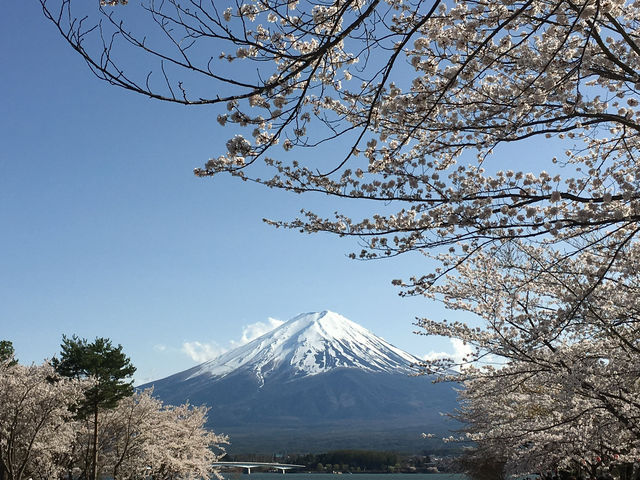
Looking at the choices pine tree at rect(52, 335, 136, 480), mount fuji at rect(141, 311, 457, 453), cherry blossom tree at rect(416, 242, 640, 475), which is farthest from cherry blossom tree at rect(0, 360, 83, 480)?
mount fuji at rect(141, 311, 457, 453)

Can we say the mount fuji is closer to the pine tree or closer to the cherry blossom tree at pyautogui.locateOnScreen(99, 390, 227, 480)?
the cherry blossom tree at pyautogui.locateOnScreen(99, 390, 227, 480)

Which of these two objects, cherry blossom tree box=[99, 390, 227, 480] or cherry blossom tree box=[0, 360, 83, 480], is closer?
cherry blossom tree box=[0, 360, 83, 480]

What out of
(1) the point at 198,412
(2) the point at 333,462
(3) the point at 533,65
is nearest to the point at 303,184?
(3) the point at 533,65

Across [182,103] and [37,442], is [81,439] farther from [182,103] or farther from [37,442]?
[182,103]

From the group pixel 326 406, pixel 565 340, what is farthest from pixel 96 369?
pixel 326 406

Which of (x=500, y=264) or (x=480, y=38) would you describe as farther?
(x=500, y=264)

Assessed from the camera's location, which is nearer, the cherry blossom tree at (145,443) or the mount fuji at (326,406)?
the cherry blossom tree at (145,443)

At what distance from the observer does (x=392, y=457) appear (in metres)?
75.8

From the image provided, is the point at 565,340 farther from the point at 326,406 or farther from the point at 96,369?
the point at 326,406

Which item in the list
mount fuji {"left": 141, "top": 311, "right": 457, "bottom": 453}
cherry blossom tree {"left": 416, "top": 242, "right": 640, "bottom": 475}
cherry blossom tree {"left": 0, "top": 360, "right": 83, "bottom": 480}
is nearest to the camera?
cherry blossom tree {"left": 416, "top": 242, "right": 640, "bottom": 475}

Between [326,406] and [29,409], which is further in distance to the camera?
[326,406]

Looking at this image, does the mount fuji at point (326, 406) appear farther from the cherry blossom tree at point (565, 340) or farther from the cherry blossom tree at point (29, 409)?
the cherry blossom tree at point (565, 340)

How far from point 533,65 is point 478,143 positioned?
30.5 inches

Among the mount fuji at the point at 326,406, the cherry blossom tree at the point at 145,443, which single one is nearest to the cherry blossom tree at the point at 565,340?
the cherry blossom tree at the point at 145,443
